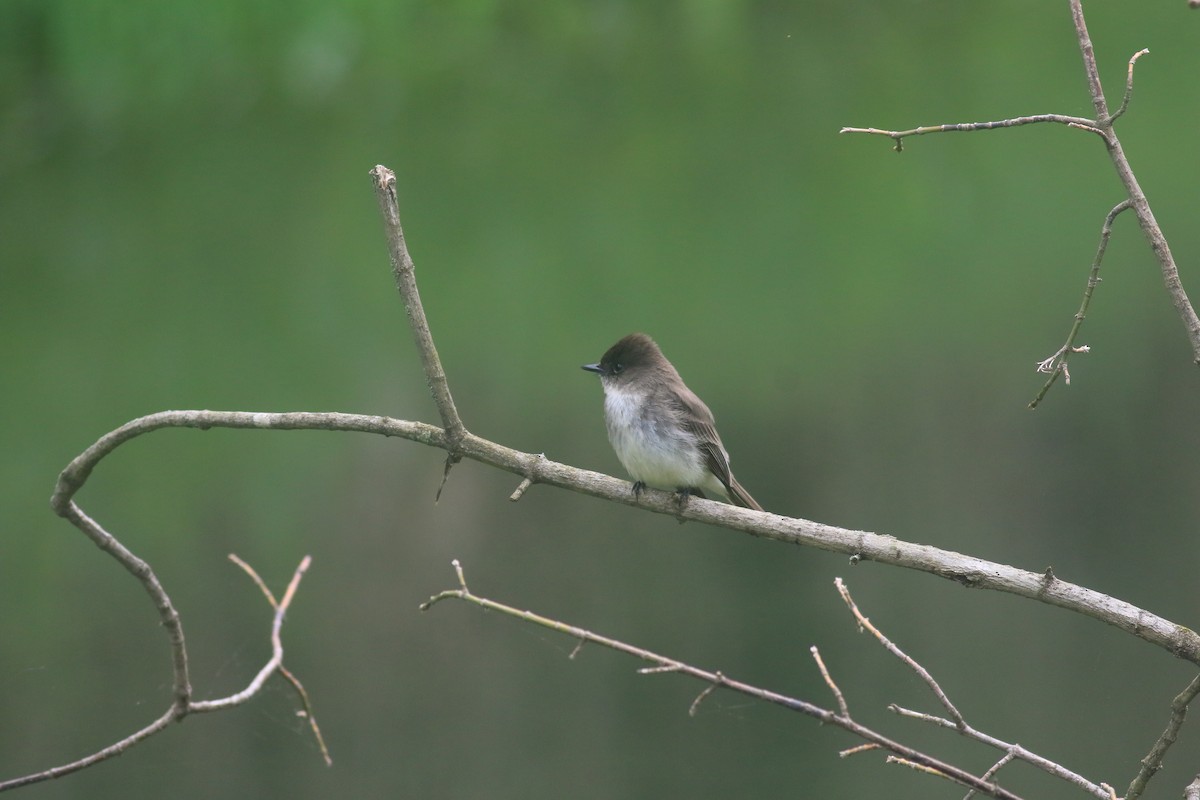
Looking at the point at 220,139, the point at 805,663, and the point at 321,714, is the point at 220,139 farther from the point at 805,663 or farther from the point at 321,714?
the point at 805,663

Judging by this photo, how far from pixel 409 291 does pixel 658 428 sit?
1478mm

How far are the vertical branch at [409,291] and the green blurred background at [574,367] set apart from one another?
451 centimetres

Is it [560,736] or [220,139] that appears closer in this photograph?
[560,736]

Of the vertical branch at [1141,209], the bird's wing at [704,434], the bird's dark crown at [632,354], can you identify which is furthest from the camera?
the bird's dark crown at [632,354]

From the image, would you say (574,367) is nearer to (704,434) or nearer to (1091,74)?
(704,434)

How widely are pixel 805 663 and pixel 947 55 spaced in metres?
5.92

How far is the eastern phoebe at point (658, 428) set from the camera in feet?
14.2

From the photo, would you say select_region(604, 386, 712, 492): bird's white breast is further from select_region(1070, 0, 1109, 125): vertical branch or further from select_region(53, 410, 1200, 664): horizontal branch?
select_region(1070, 0, 1109, 125): vertical branch

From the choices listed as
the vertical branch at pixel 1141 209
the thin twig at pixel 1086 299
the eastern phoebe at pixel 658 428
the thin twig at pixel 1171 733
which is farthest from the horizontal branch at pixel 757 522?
the eastern phoebe at pixel 658 428

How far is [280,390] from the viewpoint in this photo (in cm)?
909

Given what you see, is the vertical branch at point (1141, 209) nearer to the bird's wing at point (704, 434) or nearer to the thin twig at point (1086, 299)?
the thin twig at point (1086, 299)

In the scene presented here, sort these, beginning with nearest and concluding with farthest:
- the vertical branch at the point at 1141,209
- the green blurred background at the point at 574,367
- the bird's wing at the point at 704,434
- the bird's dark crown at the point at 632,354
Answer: the vertical branch at the point at 1141,209, the bird's wing at the point at 704,434, the bird's dark crown at the point at 632,354, the green blurred background at the point at 574,367

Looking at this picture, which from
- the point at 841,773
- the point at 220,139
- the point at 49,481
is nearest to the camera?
the point at 841,773

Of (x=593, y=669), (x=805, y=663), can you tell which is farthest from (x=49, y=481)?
(x=805, y=663)
